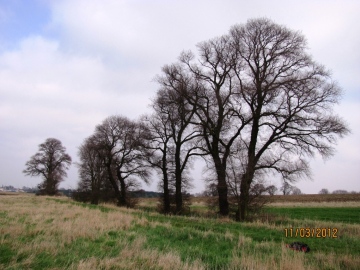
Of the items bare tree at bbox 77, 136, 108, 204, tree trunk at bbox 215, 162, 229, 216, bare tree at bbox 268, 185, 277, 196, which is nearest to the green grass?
bare tree at bbox 268, 185, 277, 196

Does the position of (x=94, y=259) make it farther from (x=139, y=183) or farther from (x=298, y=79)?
(x=139, y=183)

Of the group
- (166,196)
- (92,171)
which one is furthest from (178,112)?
(92,171)

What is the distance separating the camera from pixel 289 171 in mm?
20500

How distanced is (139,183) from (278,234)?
29072mm

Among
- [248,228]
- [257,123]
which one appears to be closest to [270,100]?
[257,123]

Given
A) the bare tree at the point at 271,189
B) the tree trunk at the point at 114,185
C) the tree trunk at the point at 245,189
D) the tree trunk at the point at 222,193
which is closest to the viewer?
the tree trunk at the point at 245,189

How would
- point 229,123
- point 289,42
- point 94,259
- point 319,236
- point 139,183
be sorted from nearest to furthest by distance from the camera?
point 94,259 → point 319,236 → point 289,42 → point 229,123 → point 139,183

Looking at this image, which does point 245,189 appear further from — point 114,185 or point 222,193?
point 114,185

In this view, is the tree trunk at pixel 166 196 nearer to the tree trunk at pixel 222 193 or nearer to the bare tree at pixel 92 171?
the tree trunk at pixel 222 193
